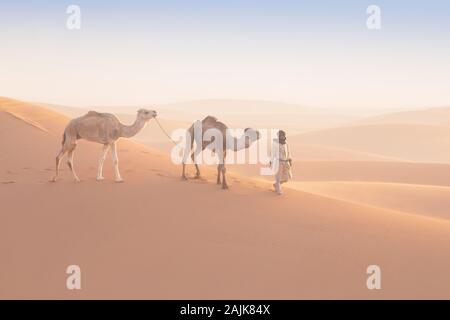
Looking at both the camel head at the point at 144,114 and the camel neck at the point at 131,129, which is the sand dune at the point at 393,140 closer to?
the camel head at the point at 144,114

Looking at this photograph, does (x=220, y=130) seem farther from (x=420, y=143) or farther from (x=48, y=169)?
(x=420, y=143)

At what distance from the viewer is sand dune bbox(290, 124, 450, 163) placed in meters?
50.0

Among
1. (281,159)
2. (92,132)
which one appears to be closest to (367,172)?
(281,159)

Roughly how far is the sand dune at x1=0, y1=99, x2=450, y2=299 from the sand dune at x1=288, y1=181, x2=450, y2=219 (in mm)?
5470

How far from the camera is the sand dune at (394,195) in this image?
42.7ft

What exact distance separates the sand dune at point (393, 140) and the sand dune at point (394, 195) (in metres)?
34.2

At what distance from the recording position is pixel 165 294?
15.2 feet

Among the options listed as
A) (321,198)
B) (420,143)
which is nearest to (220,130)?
(321,198)

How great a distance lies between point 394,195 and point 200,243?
11.0 m

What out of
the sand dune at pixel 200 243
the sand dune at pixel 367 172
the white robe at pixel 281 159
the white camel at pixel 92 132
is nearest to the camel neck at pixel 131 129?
the white camel at pixel 92 132

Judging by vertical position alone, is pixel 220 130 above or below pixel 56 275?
above

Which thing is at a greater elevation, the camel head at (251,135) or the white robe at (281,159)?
the camel head at (251,135)

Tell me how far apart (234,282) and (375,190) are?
12.0 metres

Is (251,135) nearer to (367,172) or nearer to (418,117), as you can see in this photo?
(367,172)
